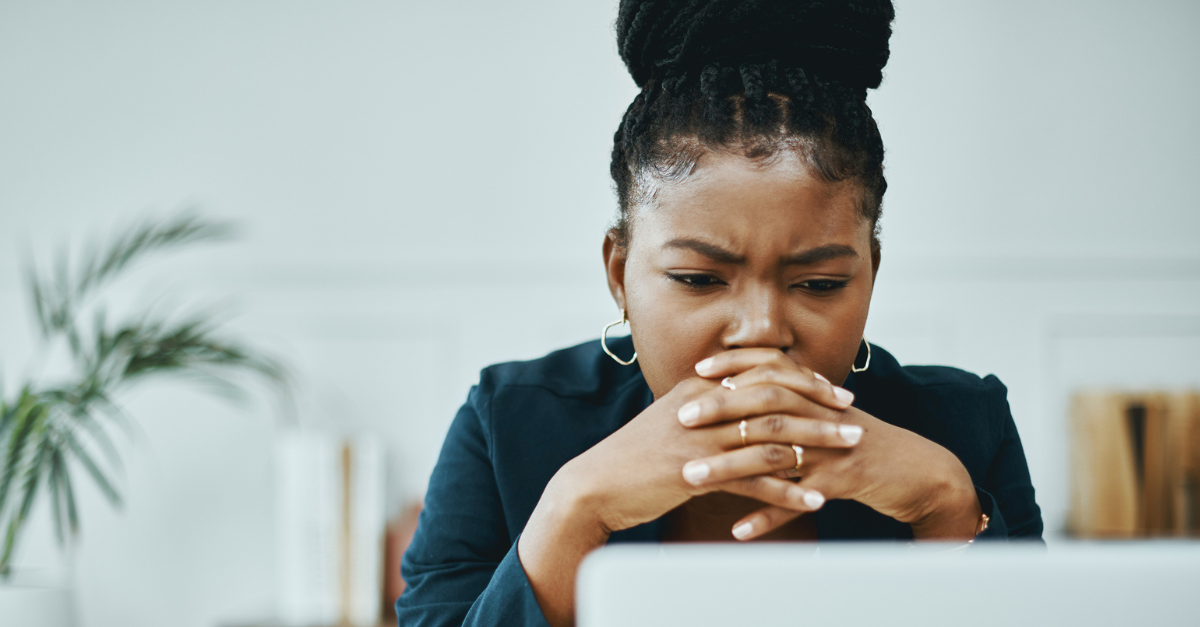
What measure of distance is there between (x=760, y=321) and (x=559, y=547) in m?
0.28

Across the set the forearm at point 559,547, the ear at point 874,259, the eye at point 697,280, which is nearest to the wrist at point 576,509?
the forearm at point 559,547

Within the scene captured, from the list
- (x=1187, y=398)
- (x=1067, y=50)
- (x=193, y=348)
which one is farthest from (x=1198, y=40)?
(x=193, y=348)

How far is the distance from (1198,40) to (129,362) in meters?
2.77

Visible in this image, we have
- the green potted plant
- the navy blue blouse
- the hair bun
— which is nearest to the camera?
the hair bun

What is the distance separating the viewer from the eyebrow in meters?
0.78

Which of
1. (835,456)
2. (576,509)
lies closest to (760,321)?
(835,456)

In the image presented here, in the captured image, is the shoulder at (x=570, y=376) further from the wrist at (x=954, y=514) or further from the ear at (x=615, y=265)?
the wrist at (x=954, y=514)

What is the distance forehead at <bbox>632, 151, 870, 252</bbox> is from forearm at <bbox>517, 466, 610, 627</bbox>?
0.27 m

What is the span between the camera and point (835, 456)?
0.76 meters

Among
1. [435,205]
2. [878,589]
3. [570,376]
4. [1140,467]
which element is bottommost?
[1140,467]

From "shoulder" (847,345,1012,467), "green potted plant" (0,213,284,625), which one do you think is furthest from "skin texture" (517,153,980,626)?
"green potted plant" (0,213,284,625)

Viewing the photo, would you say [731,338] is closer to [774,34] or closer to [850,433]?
[850,433]

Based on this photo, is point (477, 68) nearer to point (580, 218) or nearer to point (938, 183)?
point (580, 218)

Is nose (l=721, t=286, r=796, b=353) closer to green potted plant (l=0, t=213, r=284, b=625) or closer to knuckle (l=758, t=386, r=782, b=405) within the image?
knuckle (l=758, t=386, r=782, b=405)
